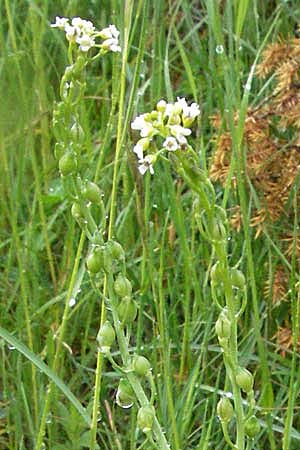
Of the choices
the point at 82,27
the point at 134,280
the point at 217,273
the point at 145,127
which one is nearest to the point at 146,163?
the point at 145,127

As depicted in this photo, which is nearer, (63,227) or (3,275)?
(3,275)

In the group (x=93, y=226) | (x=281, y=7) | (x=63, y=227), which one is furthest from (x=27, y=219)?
(x=93, y=226)

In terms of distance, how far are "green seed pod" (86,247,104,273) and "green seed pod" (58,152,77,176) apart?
0.09 meters

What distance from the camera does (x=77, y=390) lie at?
5.43ft

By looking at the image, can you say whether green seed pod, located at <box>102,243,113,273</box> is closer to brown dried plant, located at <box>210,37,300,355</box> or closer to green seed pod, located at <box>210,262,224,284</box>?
green seed pod, located at <box>210,262,224,284</box>

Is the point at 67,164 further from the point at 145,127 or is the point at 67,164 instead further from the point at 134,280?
the point at 134,280

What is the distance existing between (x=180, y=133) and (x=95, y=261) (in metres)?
0.22

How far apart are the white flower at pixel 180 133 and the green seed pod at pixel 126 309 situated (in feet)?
0.82

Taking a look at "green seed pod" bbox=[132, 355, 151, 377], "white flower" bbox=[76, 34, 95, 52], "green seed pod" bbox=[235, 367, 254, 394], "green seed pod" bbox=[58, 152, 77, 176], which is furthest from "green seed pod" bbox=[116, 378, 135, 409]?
"white flower" bbox=[76, 34, 95, 52]

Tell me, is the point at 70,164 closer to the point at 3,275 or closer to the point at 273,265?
the point at 273,265

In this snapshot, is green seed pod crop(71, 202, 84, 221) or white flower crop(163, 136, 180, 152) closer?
white flower crop(163, 136, 180, 152)

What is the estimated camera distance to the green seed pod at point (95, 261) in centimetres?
103

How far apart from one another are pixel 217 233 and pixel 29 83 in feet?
3.28

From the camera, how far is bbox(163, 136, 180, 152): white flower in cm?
85
